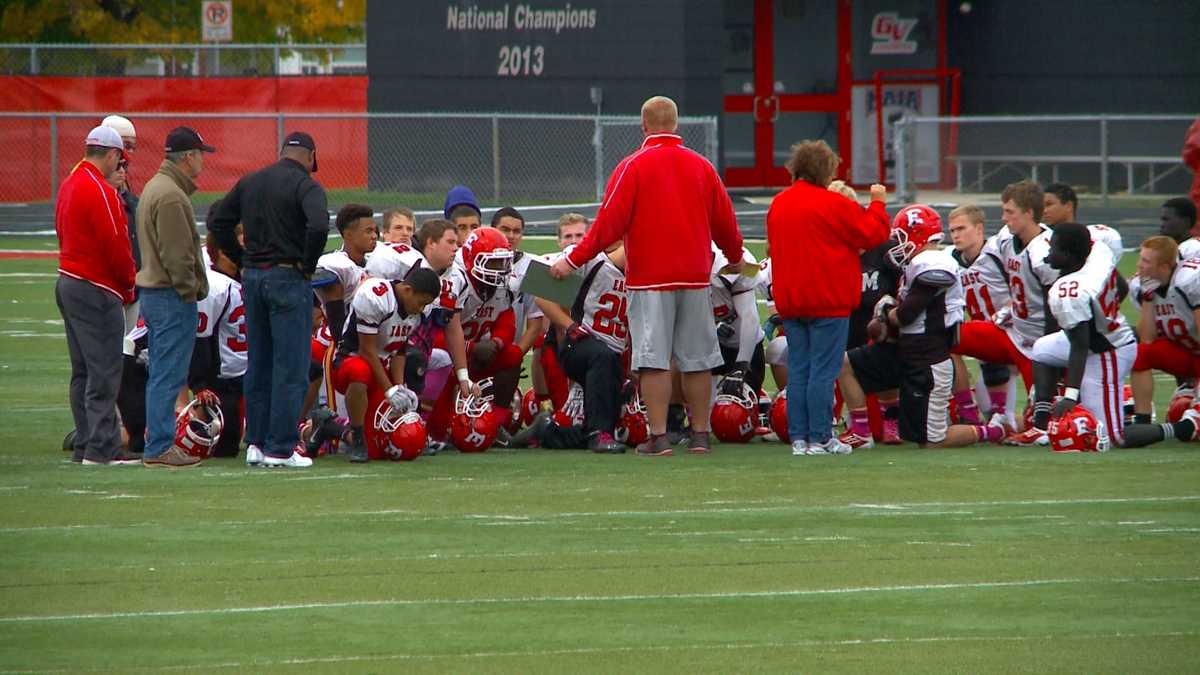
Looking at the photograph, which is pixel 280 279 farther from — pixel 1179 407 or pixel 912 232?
pixel 1179 407

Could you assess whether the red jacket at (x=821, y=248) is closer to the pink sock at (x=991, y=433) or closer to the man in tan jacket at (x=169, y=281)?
the pink sock at (x=991, y=433)

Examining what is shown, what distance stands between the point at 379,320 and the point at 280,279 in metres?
0.61

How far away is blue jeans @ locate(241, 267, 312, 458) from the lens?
1014cm

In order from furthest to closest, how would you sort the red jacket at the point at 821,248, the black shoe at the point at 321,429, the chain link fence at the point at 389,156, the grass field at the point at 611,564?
the chain link fence at the point at 389,156 < the black shoe at the point at 321,429 < the red jacket at the point at 821,248 < the grass field at the point at 611,564

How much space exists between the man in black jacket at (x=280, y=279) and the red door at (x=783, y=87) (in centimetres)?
2364

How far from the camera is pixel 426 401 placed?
11234 mm

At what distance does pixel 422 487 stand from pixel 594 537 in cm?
167

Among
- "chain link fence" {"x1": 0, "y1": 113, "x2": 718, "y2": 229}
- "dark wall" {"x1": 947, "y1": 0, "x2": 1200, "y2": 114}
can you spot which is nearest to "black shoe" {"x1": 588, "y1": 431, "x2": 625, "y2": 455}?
"chain link fence" {"x1": 0, "y1": 113, "x2": 718, "y2": 229}

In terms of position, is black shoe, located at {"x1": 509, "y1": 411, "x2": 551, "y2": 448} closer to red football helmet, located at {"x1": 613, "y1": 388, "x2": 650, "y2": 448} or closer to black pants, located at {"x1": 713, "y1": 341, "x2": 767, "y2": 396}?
red football helmet, located at {"x1": 613, "y1": 388, "x2": 650, "y2": 448}

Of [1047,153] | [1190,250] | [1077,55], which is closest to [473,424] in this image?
[1190,250]

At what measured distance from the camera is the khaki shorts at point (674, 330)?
35.1ft

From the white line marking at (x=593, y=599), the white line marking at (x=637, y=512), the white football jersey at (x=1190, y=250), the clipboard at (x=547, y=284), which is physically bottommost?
the white line marking at (x=593, y=599)

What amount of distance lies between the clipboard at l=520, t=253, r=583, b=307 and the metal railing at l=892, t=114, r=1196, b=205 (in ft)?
62.1

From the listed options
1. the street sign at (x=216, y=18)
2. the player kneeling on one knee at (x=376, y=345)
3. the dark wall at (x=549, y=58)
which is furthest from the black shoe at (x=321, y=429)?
the street sign at (x=216, y=18)
